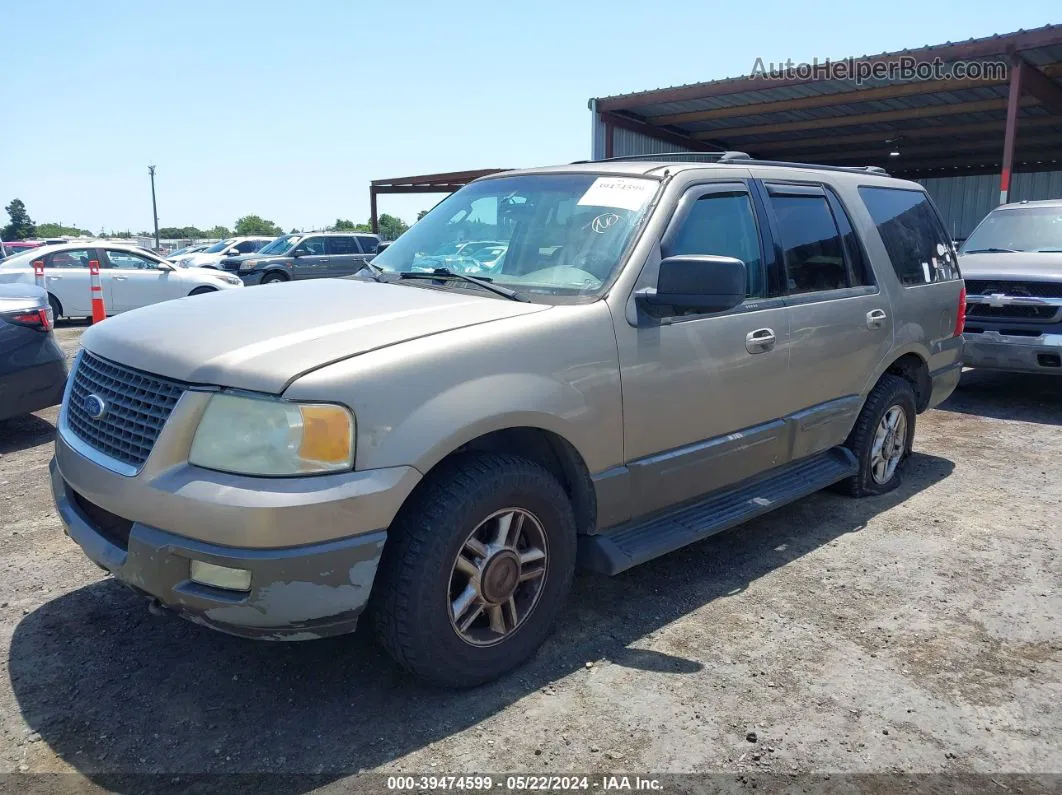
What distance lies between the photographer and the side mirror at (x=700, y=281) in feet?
10.0

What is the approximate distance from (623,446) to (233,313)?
5.13ft

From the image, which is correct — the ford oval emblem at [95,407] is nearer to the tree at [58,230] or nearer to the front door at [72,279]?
the front door at [72,279]

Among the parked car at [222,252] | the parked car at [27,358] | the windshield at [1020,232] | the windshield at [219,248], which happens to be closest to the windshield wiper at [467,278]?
the parked car at [27,358]

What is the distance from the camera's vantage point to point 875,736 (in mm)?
2641

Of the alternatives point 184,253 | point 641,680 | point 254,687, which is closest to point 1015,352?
point 641,680

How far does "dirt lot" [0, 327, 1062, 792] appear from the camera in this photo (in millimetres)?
2527

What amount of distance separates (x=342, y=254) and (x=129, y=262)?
21.1 feet

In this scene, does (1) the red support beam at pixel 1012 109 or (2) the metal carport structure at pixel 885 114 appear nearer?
(1) the red support beam at pixel 1012 109

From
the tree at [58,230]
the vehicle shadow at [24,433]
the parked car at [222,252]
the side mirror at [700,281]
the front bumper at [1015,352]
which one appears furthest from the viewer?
the tree at [58,230]

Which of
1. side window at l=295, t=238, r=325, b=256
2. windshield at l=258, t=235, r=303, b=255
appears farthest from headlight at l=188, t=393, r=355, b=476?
windshield at l=258, t=235, r=303, b=255

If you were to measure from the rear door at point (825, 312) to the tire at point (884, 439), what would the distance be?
0.64ft

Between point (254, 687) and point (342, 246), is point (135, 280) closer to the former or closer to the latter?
point (342, 246)

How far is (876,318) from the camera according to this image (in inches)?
178

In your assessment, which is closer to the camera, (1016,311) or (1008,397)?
(1016,311)
